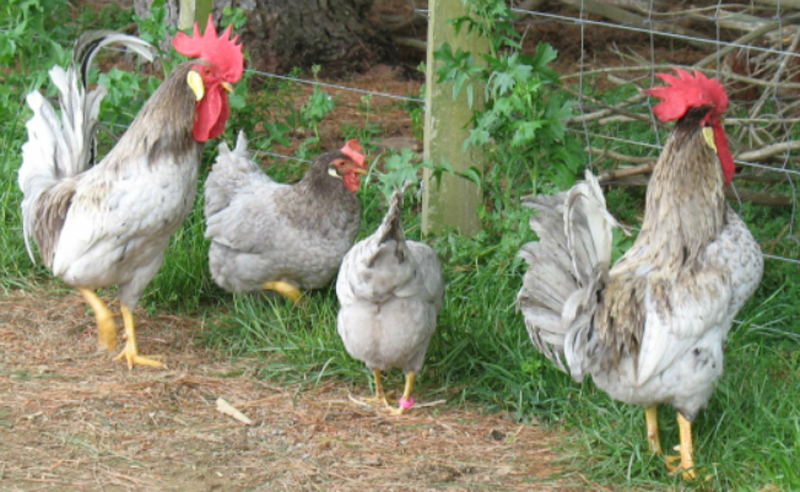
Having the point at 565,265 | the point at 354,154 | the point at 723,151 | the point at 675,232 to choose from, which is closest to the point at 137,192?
the point at 354,154

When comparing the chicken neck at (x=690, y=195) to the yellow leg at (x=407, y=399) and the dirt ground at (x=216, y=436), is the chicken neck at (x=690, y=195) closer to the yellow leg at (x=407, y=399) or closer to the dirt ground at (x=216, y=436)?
the dirt ground at (x=216, y=436)

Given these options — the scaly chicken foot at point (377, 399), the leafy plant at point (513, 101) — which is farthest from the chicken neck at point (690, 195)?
A: the scaly chicken foot at point (377, 399)

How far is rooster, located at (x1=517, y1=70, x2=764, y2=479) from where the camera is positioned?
377 centimetres

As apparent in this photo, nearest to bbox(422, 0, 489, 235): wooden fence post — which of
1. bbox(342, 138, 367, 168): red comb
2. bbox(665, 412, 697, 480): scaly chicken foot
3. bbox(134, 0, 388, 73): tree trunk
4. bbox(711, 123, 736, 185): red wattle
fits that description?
bbox(342, 138, 367, 168): red comb

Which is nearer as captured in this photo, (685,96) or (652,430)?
(685,96)

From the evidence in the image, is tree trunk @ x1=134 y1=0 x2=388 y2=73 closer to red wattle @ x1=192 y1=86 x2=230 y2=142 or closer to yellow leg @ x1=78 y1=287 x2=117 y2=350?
red wattle @ x1=192 y1=86 x2=230 y2=142

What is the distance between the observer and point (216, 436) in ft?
14.4

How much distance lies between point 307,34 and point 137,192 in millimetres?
4223

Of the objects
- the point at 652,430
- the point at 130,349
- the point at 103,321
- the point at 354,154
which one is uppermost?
the point at 354,154

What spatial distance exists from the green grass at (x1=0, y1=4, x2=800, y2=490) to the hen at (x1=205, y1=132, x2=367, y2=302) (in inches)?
6.5

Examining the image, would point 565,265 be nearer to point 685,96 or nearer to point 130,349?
point 685,96

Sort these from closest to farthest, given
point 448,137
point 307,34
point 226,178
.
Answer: point 448,137 → point 226,178 → point 307,34

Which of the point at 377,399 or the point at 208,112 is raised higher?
the point at 208,112

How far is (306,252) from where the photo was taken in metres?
5.43
